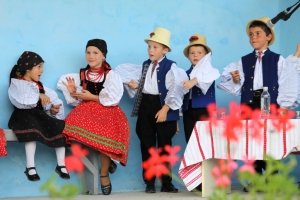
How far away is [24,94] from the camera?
15.3 ft

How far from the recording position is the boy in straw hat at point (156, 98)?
4930 mm

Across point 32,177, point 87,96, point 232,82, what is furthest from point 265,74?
point 32,177

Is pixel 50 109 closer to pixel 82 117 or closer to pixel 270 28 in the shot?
pixel 82 117

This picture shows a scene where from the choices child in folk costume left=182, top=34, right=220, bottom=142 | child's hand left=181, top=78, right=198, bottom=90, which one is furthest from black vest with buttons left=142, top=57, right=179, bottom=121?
child's hand left=181, top=78, right=198, bottom=90

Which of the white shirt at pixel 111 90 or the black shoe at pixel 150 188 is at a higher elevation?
the white shirt at pixel 111 90

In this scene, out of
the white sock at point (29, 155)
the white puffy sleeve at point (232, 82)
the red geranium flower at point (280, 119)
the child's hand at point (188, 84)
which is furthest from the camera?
the white puffy sleeve at point (232, 82)

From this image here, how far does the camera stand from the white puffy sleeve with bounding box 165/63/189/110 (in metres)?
4.80

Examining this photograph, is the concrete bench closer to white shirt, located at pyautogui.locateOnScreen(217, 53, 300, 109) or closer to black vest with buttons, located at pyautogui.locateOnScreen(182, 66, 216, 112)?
black vest with buttons, located at pyautogui.locateOnScreen(182, 66, 216, 112)

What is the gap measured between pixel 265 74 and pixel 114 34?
1456mm

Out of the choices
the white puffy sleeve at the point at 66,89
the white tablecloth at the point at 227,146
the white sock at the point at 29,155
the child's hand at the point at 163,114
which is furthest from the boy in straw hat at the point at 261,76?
the white sock at the point at 29,155

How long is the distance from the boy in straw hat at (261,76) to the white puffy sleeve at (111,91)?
0.86 m

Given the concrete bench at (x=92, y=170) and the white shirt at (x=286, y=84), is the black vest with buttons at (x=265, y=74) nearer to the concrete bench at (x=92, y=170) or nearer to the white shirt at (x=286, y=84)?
the white shirt at (x=286, y=84)

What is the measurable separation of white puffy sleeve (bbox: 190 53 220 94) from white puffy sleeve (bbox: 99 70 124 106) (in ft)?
1.99

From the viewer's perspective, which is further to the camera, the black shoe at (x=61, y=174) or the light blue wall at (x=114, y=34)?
the light blue wall at (x=114, y=34)
